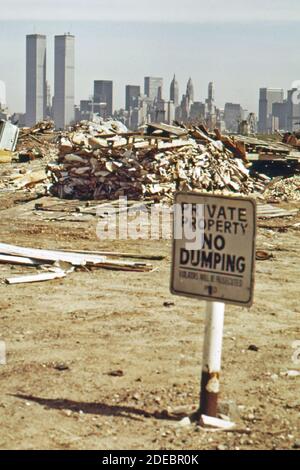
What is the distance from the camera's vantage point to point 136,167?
21.2 m

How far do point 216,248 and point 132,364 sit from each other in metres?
2.33

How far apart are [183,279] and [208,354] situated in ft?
1.94

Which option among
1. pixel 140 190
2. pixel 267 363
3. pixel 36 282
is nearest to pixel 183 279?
pixel 267 363

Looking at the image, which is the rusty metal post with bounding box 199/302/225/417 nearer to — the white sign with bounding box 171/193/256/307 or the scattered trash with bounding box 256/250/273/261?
the white sign with bounding box 171/193/256/307

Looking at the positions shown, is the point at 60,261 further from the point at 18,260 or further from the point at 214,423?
the point at 214,423

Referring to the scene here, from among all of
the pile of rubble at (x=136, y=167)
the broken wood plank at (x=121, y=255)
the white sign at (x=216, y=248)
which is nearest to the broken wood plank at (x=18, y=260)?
the broken wood plank at (x=121, y=255)

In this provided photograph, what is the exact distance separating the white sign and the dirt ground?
1.09 meters

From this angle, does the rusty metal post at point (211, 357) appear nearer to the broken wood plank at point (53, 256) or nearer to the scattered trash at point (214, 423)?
the scattered trash at point (214, 423)

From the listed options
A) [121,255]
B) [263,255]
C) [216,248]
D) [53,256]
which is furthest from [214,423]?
[263,255]

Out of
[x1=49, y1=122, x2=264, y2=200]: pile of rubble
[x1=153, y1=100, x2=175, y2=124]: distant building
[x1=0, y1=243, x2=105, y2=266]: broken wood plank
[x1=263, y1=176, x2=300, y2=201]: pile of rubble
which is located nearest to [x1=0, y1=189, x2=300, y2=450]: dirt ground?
[x1=0, y1=243, x2=105, y2=266]: broken wood plank

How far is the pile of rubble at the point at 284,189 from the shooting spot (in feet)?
77.3

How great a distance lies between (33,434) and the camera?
18.5 feet

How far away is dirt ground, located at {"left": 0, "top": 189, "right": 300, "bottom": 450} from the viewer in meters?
5.68
